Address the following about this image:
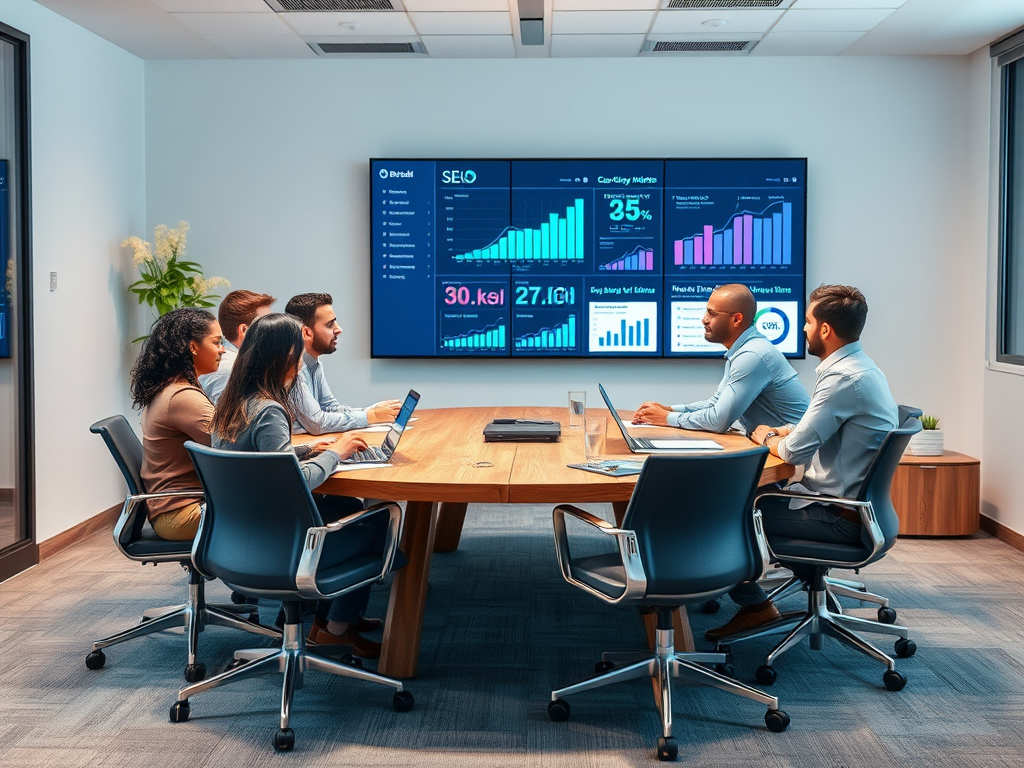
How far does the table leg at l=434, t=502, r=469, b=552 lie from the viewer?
4992 mm

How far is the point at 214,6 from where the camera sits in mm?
5082

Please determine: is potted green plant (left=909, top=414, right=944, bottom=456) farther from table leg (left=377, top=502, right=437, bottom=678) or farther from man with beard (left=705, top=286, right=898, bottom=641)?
table leg (left=377, top=502, right=437, bottom=678)

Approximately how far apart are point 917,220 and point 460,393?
3.11 m

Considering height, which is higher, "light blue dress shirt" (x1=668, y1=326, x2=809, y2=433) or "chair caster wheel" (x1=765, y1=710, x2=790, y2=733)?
"light blue dress shirt" (x1=668, y1=326, x2=809, y2=433)

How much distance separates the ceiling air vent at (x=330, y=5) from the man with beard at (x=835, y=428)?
2.89 meters

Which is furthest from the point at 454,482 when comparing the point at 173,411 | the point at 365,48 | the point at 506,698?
the point at 365,48

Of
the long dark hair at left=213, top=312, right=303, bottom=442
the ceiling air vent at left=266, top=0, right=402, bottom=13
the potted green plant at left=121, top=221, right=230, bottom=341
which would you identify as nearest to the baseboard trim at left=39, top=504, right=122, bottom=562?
the potted green plant at left=121, top=221, right=230, bottom=341

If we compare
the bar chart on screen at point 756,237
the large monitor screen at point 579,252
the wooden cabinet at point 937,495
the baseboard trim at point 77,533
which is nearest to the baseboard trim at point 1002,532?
the wooden cabinet at point 937,495

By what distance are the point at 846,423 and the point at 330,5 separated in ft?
11.4

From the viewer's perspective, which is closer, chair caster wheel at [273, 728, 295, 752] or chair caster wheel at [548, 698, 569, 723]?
chair caster wheel at [273, 728, 295, 752]

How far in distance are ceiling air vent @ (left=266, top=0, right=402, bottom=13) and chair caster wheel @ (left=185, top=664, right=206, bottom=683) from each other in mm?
3400

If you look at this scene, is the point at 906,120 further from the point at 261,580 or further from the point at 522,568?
the point at 261,580

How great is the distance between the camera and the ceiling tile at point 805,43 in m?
5.58

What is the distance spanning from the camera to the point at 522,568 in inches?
188
